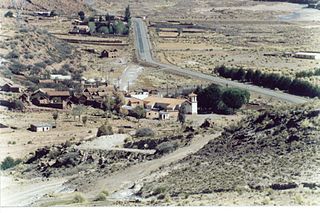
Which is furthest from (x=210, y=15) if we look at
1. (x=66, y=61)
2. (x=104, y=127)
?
(x=104, y=127)

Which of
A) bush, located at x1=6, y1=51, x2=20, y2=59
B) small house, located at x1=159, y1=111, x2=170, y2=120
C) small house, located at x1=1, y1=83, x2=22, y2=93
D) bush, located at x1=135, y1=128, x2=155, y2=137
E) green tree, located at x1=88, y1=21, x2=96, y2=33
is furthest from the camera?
green tree, located at x1=88, y1=21, x2=96, y2=33

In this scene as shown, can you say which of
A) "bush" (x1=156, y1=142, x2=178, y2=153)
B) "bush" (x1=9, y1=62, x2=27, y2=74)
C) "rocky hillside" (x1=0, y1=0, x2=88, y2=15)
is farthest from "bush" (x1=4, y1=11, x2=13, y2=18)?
"bush" (x1=156, y1=142, x2=178, y2=153)

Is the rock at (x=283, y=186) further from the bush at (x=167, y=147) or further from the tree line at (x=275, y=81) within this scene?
the tree line at (x=275, y=81)

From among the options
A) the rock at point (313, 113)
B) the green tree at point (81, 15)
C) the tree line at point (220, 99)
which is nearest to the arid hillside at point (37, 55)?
the tree line at point (220, 99)

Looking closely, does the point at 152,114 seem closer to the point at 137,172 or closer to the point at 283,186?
the point at 137,172

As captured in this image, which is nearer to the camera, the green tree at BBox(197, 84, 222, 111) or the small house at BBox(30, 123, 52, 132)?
the small house at BBox(30, 123, 52, 132)

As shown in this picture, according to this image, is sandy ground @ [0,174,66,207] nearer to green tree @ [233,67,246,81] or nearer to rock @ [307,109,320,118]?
rock @ [307,109,320,118]
